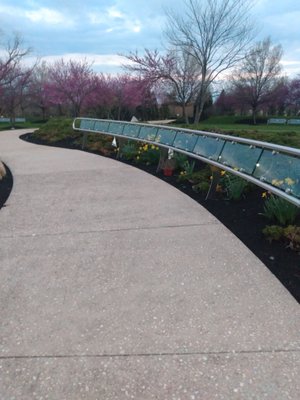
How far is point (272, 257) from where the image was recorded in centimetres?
322

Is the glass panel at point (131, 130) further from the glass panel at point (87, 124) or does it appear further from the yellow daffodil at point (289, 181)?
the yellow daffodil at point (289, 181)

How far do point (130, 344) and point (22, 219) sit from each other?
2.80 metres

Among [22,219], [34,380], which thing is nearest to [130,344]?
[34,380]

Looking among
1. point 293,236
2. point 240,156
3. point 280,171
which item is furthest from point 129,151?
point 293,236

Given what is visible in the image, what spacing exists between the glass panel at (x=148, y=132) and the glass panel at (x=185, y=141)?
1.19 metres

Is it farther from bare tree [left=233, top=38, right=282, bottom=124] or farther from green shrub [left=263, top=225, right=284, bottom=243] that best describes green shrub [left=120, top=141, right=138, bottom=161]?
bare tree [left=233, top=38, right=282, bottom=124]

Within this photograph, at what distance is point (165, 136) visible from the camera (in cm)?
732

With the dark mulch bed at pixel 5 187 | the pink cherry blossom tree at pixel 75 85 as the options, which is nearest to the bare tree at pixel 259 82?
the pink cherry blossom tree at pixel 75 85

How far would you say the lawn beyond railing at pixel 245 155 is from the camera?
3426 mm

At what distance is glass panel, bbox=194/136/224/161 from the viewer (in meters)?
5.20

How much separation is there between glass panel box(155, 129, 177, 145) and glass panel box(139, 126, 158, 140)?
0.84ft

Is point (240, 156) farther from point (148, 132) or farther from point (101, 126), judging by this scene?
point (101, 126)

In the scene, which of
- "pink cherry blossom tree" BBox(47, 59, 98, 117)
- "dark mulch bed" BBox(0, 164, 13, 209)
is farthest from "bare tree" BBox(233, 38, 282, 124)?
"dark mulch bed" BBox(0, 164, 13, 209)

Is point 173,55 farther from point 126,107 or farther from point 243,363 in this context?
point 126,107
